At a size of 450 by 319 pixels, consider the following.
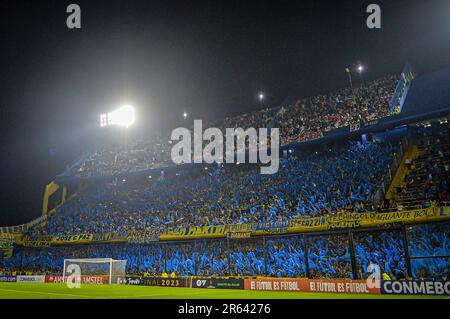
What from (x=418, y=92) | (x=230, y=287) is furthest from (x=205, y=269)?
(x=418, y=92)

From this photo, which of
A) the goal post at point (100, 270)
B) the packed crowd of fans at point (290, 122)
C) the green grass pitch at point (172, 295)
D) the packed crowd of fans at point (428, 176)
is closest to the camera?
the green grass pitch at point (172, 295)

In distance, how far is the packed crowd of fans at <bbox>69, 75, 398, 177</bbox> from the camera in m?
34.9

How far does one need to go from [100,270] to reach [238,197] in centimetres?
1278

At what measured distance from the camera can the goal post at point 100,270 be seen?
1168 inches

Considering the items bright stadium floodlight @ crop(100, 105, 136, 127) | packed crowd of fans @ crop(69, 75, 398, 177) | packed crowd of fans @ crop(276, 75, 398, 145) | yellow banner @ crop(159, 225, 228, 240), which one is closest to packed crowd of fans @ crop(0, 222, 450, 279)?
yellow banner @ crop(159, 225, 228, 240)

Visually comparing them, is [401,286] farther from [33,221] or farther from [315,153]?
[33,221]

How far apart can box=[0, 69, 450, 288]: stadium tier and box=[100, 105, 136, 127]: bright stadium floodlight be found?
24.9 feet

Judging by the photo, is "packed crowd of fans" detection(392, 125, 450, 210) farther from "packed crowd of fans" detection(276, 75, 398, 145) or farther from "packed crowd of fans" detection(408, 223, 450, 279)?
"packed crowd of fans" detection(276, 75, 398, 145)

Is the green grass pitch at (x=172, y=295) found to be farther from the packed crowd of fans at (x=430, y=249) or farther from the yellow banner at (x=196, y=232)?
the yellow banner at (x=196, y=232)

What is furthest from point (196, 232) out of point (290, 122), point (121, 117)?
point (121, 117)

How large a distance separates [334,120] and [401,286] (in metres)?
21.1

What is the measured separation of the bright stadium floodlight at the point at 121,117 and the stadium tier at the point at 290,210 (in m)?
7.60

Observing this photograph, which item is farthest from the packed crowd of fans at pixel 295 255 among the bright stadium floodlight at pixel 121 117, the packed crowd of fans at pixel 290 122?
the bright stadium floodlight at pixel 121 117

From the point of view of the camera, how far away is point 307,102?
42.9 metres
